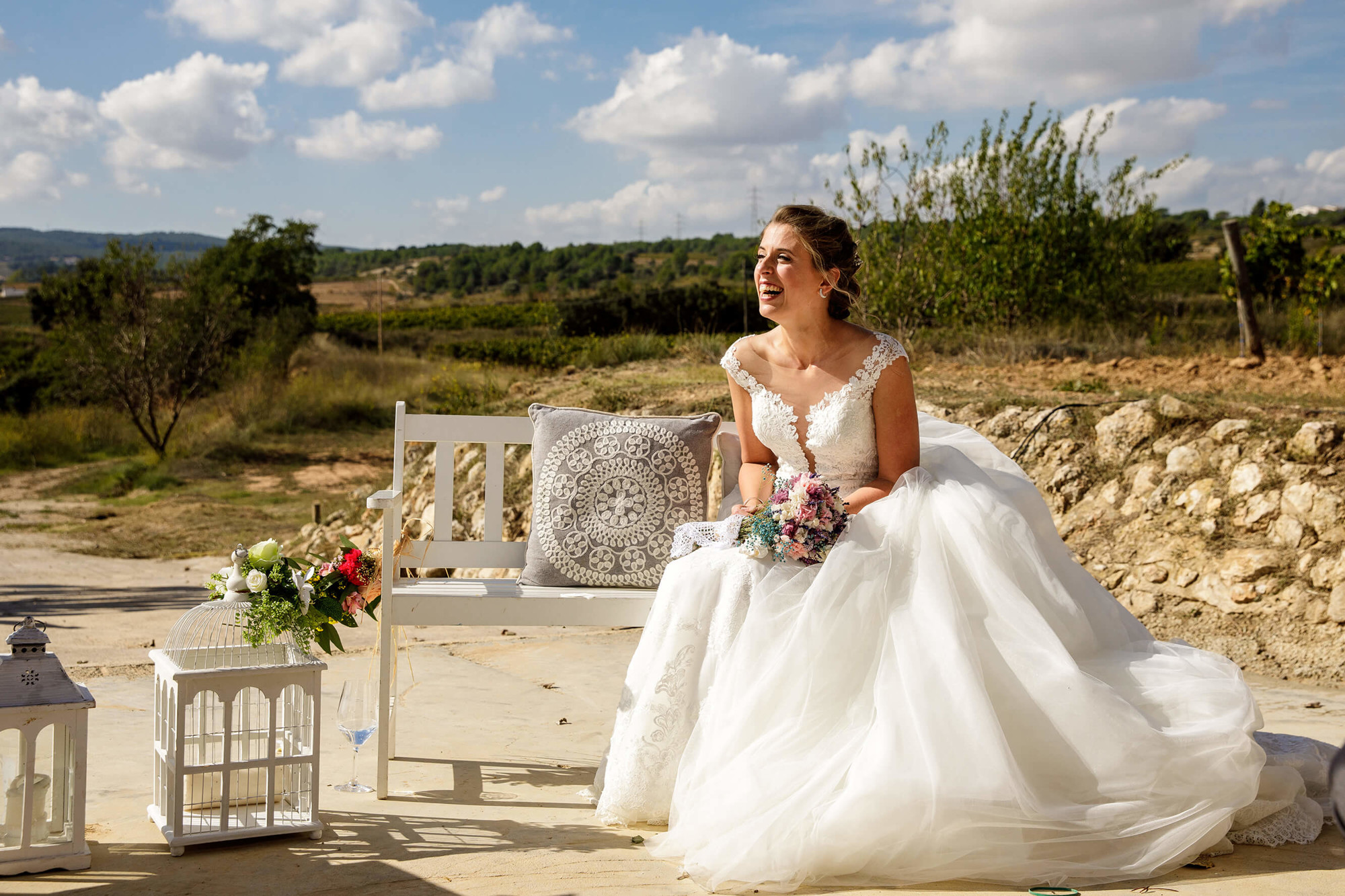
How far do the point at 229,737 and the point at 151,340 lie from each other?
16.2m

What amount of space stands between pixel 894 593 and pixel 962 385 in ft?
16.7

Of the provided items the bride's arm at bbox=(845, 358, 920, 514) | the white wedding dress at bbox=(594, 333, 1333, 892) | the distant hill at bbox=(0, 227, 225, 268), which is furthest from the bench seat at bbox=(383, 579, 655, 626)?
the distant hill at bbox=(0, 227, 225, 268)

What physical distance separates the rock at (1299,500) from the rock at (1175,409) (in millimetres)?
717

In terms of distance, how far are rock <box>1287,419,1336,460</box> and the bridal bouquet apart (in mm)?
3343

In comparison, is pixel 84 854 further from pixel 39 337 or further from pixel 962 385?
pixel 39 337

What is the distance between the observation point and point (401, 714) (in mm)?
4242

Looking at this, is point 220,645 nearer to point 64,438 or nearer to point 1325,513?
point 1325,513

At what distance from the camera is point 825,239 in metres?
3.49

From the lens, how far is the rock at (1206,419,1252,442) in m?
5.51

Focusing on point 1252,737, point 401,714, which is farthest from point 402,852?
point 1252,737

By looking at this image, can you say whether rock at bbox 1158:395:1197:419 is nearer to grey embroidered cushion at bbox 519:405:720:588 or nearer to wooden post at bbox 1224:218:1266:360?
grey embroidered cushion at bbox 519:405:720:588

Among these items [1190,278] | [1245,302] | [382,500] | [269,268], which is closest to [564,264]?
[269,268]

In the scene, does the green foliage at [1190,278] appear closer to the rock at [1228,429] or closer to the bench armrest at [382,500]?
the rock at [1228,429]

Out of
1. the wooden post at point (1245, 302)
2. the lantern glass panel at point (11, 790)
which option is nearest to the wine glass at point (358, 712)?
the lantern glass panel at point (11, 790)
